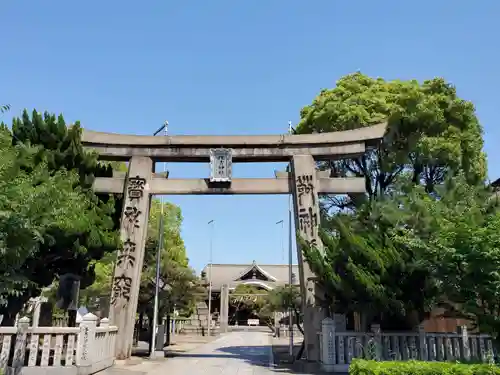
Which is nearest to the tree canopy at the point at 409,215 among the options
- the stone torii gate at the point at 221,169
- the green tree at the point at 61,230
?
the stone torii gate at the point at 221,169

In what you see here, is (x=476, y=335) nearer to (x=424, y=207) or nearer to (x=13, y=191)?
(x=424, y=207)

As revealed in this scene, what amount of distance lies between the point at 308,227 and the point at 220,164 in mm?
3926

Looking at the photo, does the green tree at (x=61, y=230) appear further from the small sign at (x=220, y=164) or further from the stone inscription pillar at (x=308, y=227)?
the stone inscription pillar at (x=308, y=227)

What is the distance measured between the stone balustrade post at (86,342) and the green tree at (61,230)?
5.88ft

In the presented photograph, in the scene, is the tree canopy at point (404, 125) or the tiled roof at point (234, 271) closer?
the tree canopy at point (404, 125)

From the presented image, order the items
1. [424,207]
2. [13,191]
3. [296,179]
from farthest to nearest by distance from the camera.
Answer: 1. [296,179]
2. [424,207]
3. [13,191]

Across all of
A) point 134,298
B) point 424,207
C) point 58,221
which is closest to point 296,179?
point 424,207

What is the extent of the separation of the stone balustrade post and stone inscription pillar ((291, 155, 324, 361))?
671 centimetres

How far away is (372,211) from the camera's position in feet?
45.4

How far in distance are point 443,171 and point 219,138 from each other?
8.67 m

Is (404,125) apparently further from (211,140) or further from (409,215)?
(211,140)

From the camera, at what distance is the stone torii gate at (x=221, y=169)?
16.0 metres

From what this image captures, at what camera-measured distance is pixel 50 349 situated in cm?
1205

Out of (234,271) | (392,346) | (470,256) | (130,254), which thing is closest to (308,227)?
(392,346)
